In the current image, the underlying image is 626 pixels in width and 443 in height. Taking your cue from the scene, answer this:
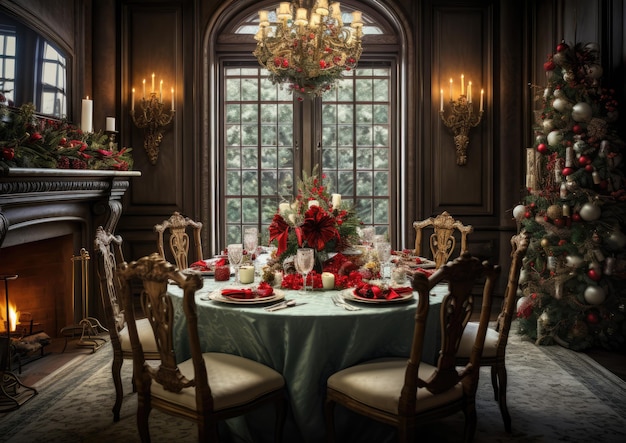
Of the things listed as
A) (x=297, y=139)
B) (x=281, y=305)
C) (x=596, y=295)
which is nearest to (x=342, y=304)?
(x=281, y=305)

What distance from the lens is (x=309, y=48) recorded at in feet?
11.9

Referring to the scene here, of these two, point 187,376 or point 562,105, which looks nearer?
point 187,376

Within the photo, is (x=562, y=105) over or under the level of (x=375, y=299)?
over

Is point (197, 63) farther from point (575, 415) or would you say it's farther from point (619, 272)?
point (575, 415)

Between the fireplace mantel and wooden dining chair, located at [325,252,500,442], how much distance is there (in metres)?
2.12

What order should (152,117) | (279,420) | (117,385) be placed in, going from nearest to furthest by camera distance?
1. (279,420)
2. (117,385)
3. (152,117)

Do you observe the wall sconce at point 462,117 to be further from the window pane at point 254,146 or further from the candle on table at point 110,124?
the candle on table at point 110,124

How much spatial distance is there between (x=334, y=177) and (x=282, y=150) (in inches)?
23.4

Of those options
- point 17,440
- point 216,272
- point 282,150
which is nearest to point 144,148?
point 282,150

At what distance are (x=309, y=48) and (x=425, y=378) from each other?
6.83 feet

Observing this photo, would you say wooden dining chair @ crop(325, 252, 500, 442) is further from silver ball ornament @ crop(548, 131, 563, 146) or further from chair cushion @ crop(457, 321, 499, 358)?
silver ball ornament @ crop(548, 131, 563, 146)

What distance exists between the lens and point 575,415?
10.5 ft

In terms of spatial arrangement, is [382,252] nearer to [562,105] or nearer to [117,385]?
[117,385]

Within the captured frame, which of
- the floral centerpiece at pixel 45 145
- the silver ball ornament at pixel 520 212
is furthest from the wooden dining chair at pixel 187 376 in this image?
the silver ball ornament at pixel 520 212
